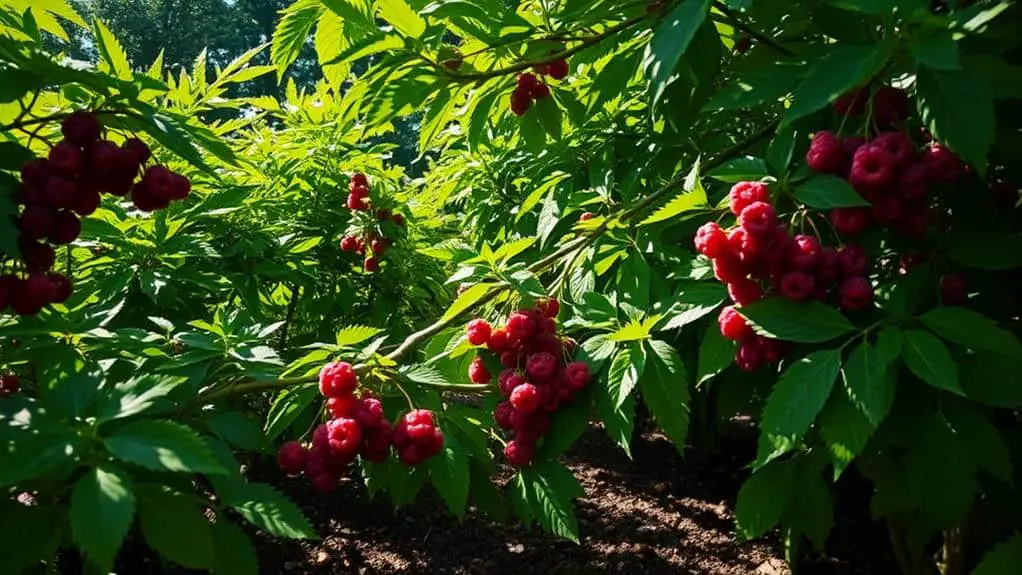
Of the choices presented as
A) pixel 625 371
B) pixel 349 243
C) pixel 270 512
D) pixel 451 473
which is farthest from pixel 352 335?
pixel 349 243

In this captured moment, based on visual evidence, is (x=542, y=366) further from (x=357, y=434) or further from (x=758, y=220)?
Answer: (x=758, y=220)

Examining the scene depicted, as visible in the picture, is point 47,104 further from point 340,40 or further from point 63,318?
point 340,40

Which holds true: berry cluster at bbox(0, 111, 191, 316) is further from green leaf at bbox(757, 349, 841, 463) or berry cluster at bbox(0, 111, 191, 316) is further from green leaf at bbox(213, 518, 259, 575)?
green leaf at bbox(757, 349, 841, 463)

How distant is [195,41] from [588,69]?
39184 mm

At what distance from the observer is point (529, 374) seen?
1663 millimetres

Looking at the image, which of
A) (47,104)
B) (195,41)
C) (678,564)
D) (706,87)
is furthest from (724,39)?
(195,41)

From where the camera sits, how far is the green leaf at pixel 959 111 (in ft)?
3.68

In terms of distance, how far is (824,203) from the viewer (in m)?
1.25

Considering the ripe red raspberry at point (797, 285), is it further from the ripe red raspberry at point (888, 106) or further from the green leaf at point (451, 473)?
the green leaf at point (451, 473)

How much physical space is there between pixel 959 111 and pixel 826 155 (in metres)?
0.22

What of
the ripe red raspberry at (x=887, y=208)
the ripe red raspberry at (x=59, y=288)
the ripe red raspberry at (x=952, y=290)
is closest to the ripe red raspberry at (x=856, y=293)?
the ripe red raspberry at (x=887, y=208)

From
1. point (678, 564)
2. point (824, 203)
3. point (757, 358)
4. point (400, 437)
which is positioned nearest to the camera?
point (824, 203)

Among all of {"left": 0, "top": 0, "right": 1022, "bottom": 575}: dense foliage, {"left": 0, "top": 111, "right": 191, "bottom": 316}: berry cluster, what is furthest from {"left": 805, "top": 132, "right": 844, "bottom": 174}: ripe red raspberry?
{"left": 0, "top": 111, "right": 191, "bottom": 316}: berry cluster

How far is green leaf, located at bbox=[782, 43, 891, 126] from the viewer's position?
111 centimetres
